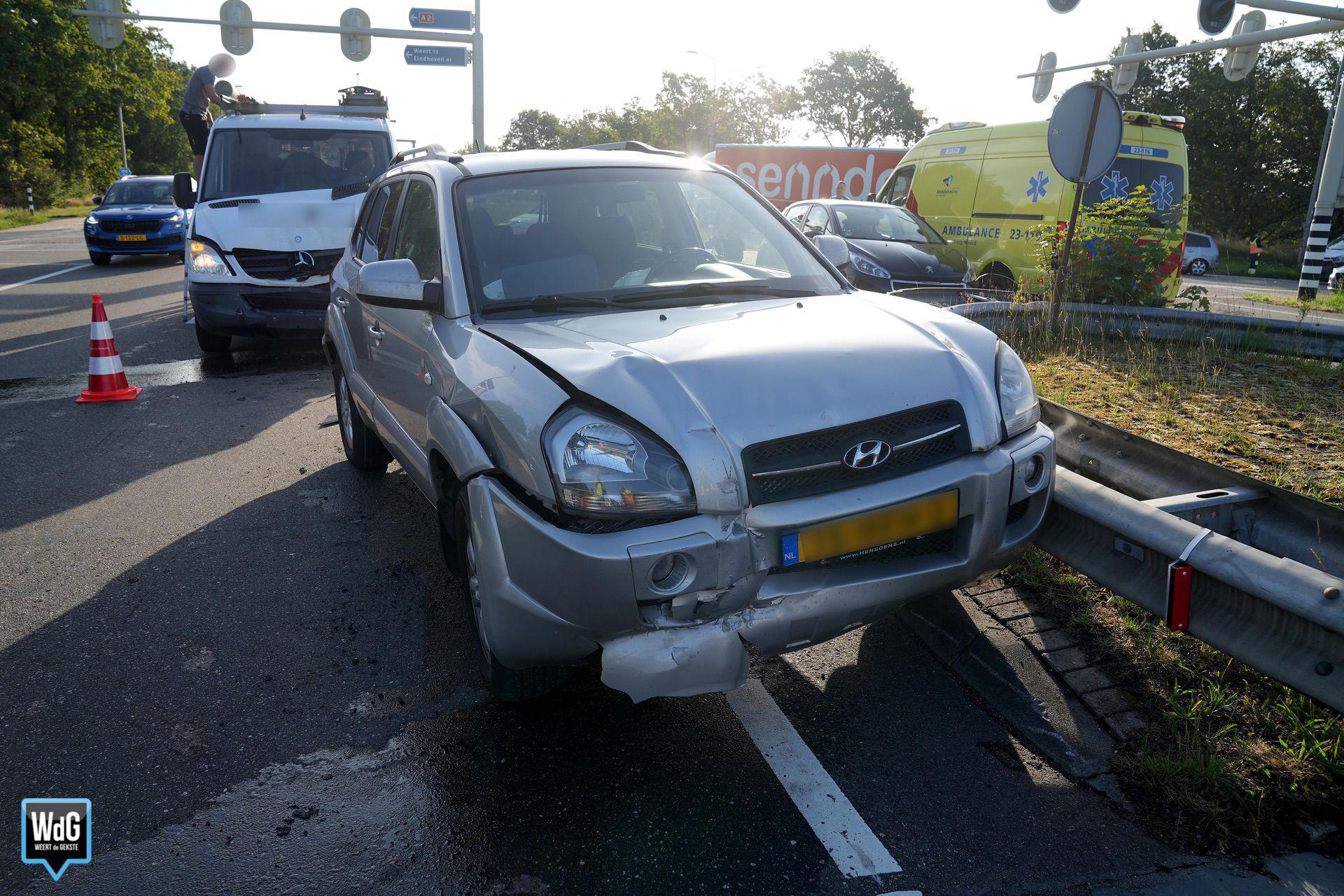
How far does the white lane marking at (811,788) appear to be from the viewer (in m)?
2.52

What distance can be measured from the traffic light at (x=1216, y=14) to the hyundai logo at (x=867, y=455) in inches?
639

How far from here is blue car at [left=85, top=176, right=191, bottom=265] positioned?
64.7 ft

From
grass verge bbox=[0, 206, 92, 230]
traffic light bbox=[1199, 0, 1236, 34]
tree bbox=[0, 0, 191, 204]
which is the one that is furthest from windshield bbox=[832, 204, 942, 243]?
tree bbox=[0, 0, 191, 204]

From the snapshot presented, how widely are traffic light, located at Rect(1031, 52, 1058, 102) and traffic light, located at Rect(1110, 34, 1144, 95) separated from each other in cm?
137

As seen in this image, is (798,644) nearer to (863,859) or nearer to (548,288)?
(863,859)

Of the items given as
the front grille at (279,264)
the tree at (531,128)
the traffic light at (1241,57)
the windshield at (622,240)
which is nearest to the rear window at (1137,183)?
the traffic light at (1241,57)

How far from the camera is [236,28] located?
25.3m

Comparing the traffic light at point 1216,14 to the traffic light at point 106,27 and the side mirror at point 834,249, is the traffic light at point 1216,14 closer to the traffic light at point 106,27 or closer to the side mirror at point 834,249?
the side mirror at point 834,249

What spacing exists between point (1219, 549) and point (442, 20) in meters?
26.5

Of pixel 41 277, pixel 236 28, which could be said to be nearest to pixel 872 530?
pixel 41 277

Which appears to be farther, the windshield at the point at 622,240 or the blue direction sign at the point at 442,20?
the blue direction sign at the point at 442,20

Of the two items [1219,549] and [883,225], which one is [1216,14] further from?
[1219,549]

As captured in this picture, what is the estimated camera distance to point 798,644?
277cm

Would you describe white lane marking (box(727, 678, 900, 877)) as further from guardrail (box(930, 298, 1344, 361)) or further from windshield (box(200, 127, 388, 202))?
windshield (box(200, 127, 388, 202))
